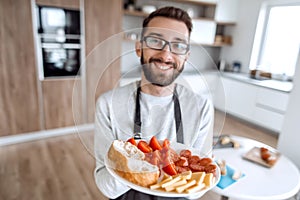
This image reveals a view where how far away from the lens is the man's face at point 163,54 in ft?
1.60

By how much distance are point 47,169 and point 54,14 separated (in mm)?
1548

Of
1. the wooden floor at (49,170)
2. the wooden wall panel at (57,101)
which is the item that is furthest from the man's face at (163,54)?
the wooden wall panel at (57,101)

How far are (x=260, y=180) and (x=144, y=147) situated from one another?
0.92m

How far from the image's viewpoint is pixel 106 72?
59 centimetres

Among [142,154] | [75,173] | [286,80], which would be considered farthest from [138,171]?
[286,80]

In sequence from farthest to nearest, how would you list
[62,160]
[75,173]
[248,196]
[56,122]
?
[56,122], [62,160], [75,173], [248,196]

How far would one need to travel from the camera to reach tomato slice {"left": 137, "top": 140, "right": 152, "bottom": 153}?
19.4 inches

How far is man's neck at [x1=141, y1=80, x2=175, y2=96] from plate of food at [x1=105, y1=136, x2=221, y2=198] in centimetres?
14

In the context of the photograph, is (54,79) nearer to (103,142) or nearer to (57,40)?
(57,40)

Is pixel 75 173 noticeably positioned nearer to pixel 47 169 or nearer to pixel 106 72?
pixel 47 169

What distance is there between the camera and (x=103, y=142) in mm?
589

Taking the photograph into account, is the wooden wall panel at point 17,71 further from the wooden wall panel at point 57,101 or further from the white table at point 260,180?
the white table at point 260,180

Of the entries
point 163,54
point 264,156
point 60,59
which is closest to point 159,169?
point 163,54

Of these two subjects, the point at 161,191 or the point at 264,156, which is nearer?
the point at 161,191
